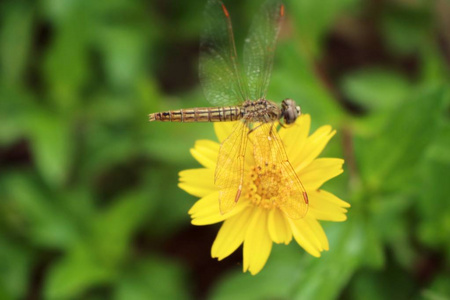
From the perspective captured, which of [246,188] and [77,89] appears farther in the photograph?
[77,89]

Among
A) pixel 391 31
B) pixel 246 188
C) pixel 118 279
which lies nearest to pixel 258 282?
pixel 118 279

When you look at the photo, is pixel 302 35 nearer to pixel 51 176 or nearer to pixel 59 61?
pixel 59 61

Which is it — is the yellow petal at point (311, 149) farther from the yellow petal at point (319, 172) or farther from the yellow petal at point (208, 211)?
the yellow petal at point (208, 211)

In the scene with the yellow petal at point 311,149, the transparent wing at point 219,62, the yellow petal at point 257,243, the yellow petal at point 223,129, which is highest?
the transparent wing at point 219,62

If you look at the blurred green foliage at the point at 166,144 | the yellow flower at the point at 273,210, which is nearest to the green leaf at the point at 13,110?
the blurred green foliage at the point at 166,144

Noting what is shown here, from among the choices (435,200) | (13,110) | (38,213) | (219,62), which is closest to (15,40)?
(13,110)

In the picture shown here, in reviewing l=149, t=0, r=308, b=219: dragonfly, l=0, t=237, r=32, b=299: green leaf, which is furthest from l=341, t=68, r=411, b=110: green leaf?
l=0, t=237, r=32, b=299: green leaf

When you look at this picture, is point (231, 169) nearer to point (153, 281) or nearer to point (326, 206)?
point (326, 206)
